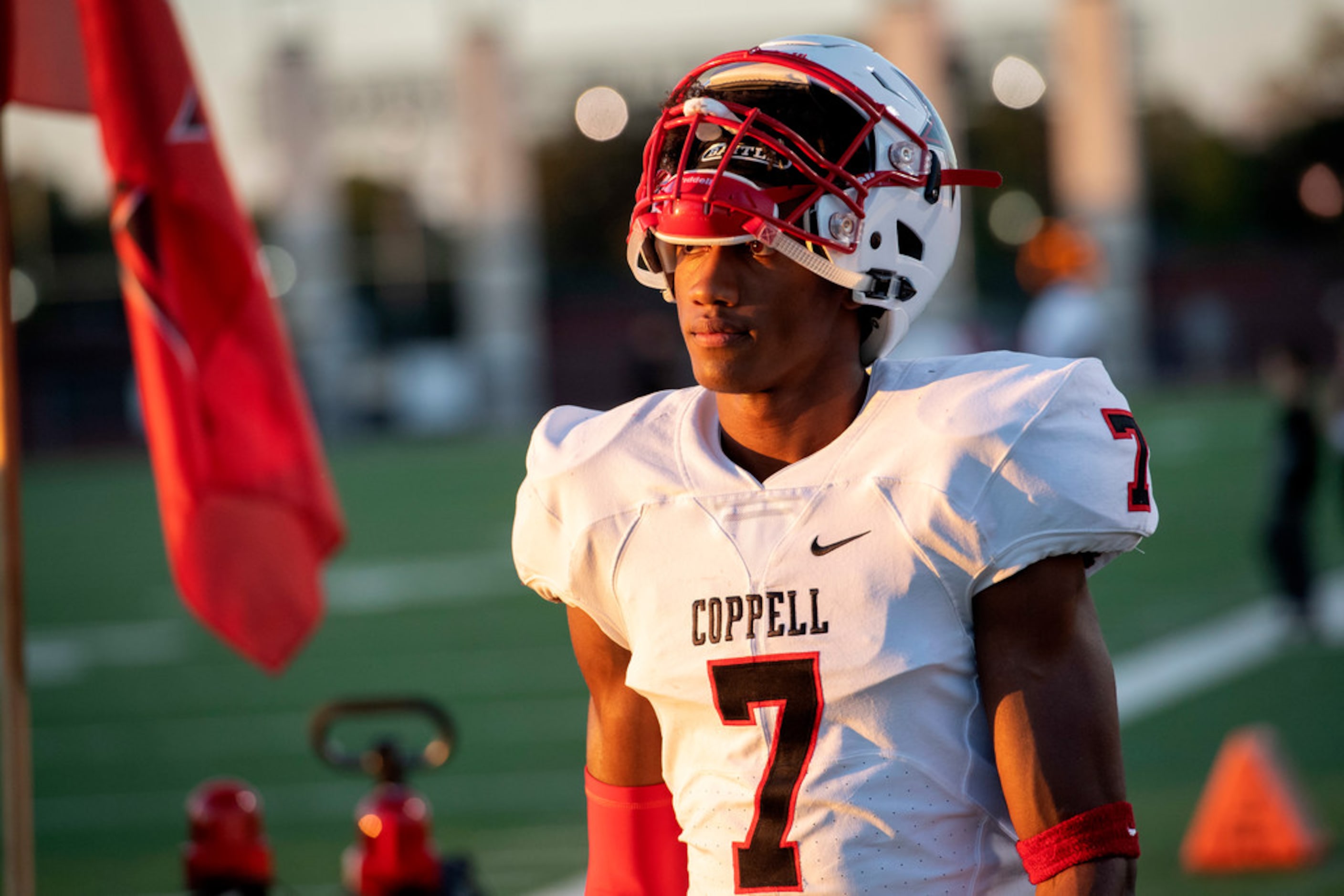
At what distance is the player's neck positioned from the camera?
217cm

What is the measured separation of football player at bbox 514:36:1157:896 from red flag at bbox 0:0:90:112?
2519 mm

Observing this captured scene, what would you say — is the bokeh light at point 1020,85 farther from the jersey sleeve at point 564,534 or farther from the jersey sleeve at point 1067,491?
the jersey sleeve at point 564,534

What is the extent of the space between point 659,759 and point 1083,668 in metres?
0.59

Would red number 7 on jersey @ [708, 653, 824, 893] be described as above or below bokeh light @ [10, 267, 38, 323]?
below

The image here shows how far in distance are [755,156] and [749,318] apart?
188mm

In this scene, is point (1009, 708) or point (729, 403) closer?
point (1009, 708)

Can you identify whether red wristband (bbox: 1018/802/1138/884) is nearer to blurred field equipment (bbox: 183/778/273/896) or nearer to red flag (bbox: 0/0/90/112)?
blurred field equipment (bbox: 183/778/273/896)

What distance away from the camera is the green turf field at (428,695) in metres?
6.88

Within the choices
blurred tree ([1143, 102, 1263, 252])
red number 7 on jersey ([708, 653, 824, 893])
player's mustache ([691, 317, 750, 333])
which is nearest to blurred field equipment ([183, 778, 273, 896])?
red number 7 on jersey ([708, 653, 824, 893])

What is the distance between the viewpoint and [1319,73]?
146ft

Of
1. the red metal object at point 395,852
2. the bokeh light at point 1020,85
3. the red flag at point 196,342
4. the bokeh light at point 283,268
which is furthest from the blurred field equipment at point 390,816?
the bokeh light at point 283,268

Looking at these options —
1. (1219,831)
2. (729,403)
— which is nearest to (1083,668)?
(729,403)

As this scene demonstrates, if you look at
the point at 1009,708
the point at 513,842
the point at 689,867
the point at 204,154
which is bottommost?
the point at 513,842

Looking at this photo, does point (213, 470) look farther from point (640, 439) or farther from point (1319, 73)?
point (1319, 73)
